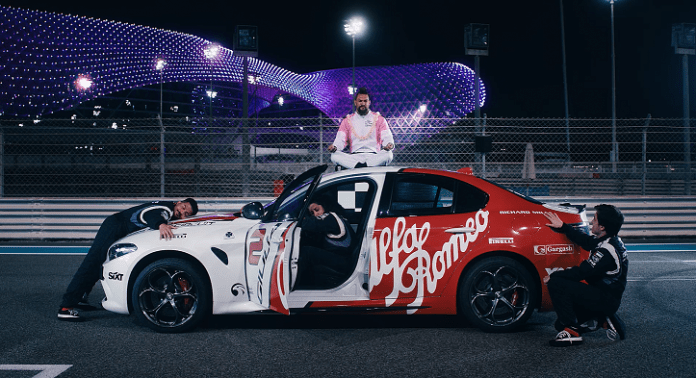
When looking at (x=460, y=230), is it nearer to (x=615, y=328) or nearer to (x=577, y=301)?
(x=577, y=301)

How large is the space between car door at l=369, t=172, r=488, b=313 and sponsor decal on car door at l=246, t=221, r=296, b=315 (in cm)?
71

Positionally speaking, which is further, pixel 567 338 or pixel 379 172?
pixel 379 172

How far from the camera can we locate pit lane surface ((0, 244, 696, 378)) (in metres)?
3.73

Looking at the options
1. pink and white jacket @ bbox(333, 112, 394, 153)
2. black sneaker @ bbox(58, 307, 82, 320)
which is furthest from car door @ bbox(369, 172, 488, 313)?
black sneaker @ bbox(58, 307, 82, 320)

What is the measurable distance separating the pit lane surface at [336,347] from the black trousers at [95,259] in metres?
0.27

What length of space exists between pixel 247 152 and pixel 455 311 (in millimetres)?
7397

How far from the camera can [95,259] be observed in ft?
17.3

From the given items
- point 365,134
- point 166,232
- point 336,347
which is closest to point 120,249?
point 166,232

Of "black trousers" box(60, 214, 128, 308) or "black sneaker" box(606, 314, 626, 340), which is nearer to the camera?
"black sneaker" box(606, 314, 626, 340)

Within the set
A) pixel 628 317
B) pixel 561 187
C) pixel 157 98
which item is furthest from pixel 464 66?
pixel 628 317

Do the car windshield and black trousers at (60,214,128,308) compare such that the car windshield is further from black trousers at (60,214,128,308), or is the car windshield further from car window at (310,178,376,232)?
black trousers at (60,214,128,308)

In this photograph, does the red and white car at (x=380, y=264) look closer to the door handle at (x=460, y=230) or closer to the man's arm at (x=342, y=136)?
the door handle at (x=460, y=230)

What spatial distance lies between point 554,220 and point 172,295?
3.21 meters

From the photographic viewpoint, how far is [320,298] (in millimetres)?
4574
